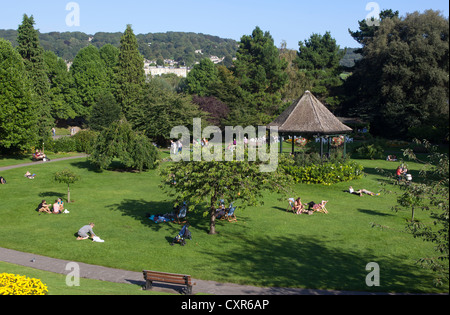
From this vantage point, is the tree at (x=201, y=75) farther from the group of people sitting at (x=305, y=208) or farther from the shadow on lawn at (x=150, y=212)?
the group of people sitting at (x=305, y=208)

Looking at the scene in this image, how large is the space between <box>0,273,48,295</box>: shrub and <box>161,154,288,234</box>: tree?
303 inches

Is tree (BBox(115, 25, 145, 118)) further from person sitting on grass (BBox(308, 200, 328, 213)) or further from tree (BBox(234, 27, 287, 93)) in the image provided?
person sitting on grass (BBox(308, 200, 328, 213))

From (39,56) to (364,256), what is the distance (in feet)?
165

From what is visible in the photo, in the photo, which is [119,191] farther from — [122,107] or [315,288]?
[122,107]

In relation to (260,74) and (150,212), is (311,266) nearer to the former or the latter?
(150,212)

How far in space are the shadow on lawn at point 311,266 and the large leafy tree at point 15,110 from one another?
26618 millimetres

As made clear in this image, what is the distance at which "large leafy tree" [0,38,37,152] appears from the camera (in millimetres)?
36688

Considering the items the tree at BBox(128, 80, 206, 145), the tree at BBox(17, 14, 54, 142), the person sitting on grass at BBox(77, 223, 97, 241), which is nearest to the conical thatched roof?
the tree at BBox(128, 80, 206, 145)

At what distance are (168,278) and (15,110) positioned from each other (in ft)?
99.5

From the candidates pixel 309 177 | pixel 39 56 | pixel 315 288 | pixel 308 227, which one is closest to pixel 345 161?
pixel 309 177

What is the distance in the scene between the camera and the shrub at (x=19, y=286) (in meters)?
9.88

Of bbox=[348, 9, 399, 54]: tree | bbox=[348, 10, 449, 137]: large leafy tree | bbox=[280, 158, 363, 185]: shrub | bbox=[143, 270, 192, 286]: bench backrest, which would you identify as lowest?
bbox=[143, 270, 192, 286]: bench backrest

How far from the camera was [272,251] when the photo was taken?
16.8m

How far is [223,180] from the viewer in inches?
669
